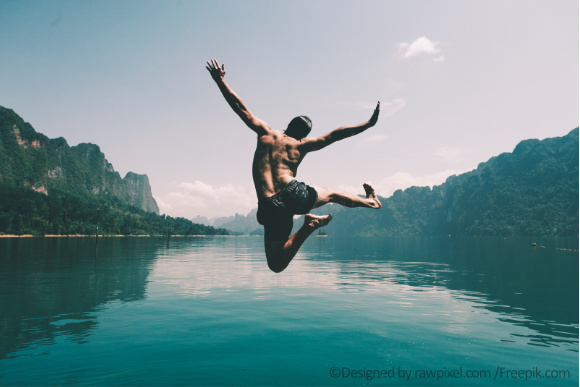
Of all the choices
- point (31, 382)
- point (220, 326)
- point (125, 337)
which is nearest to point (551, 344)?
point (220, 326)

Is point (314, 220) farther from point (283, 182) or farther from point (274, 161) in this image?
point (274, 161)

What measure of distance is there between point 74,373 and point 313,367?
10.0m

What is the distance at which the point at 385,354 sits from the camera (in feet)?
54.6

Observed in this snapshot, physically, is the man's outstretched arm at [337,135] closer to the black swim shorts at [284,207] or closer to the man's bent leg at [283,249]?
the black swim shorts at [284,207]

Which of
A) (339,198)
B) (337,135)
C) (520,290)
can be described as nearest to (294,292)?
(520,290)

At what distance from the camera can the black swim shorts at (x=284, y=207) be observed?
4.81 meters

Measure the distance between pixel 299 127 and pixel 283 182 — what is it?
849mm

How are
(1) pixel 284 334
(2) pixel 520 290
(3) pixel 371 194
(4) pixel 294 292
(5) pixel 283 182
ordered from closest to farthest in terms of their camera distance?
(5) pixel 283 182
(3) pixel 371 194
(1) pixel 284 334
(4) pixel 294 292
(2) pixel 520 290

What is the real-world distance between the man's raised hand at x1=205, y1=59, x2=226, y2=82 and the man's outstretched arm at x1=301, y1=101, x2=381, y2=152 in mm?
1473

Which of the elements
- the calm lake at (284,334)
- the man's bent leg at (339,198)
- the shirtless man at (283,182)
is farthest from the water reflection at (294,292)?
the man's bent leg at (339,198)

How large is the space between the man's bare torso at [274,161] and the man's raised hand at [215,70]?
1.04m

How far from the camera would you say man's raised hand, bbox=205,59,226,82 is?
15.6 feet

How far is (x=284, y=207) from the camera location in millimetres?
4852

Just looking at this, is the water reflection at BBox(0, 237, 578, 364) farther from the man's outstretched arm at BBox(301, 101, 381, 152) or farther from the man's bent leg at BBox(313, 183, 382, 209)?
the man's outstretched arm at BBox(301, 101, 381, 152)
